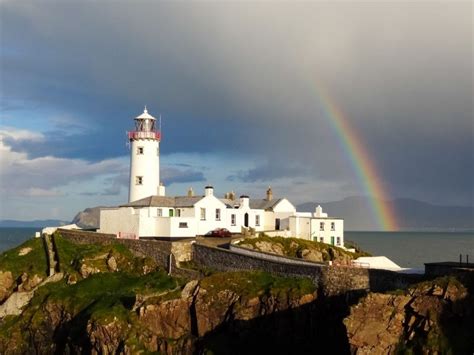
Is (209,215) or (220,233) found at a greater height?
(209,215)

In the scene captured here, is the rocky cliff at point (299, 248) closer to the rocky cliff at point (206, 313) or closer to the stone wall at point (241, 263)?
the stone wall at point (241, 263)

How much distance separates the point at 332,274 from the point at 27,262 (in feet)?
104

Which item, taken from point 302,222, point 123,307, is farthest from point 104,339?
point 302,222

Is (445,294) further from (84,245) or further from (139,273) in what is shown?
(84,245)

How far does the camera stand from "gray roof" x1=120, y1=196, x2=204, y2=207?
229 feet

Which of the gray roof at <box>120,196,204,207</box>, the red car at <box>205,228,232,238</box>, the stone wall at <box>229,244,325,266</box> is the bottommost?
the stone wall at <box>229,244,325,266</box>

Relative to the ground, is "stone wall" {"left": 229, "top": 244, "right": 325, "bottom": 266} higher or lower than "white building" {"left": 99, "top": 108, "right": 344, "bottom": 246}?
lower

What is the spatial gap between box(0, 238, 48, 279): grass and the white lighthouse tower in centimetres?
1461

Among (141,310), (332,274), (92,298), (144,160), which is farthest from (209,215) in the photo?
(332,274)

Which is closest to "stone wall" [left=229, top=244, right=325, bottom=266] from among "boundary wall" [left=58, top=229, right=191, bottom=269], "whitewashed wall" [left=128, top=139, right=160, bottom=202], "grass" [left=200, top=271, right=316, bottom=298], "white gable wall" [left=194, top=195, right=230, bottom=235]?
"grass" [left=200, top=271, right=316, bottom=298]

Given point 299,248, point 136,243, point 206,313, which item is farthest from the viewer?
point 299,248

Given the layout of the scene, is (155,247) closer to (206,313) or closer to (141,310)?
(141,310)

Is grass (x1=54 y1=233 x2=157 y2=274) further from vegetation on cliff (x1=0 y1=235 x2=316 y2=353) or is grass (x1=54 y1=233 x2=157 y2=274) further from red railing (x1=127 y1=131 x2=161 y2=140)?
red railing (x1=127 y1=131 x2=161 y2=140)

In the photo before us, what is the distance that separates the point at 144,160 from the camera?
7850 centimetres
